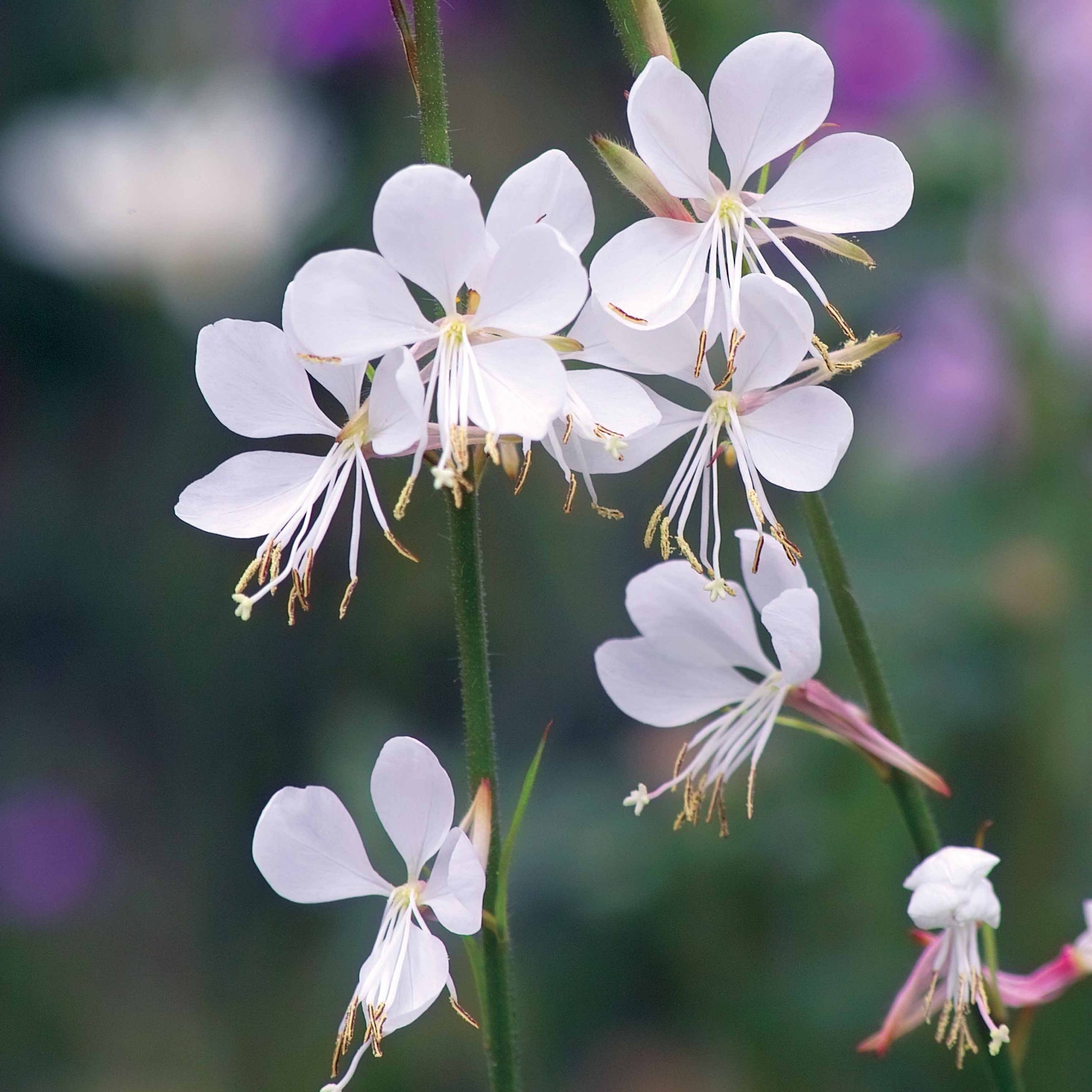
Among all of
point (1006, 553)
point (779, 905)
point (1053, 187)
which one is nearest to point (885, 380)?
point (1053, 187)

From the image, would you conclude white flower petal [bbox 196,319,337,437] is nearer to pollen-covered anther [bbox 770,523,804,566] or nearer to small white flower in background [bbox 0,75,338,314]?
pollen-covered anther [bbox 770,523,804,566]

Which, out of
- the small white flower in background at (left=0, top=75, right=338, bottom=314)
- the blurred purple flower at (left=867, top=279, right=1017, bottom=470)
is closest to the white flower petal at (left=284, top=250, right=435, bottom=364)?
the blurred purple flower at (left=867, top=279, right=1017, bottom=470)

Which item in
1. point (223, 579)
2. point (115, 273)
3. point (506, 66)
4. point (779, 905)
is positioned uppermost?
point (506, 66)

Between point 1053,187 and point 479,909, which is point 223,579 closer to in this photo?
point 1053,187

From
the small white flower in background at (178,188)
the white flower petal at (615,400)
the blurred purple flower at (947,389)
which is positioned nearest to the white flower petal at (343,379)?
the white flower petal at (615,400)

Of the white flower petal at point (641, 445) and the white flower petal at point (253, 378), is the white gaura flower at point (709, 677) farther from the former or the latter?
the white flower petal at point (253, 378)

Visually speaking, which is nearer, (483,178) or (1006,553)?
(1006,553)

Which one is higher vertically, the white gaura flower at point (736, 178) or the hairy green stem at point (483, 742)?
the white gaura flower at point (736, 178)
